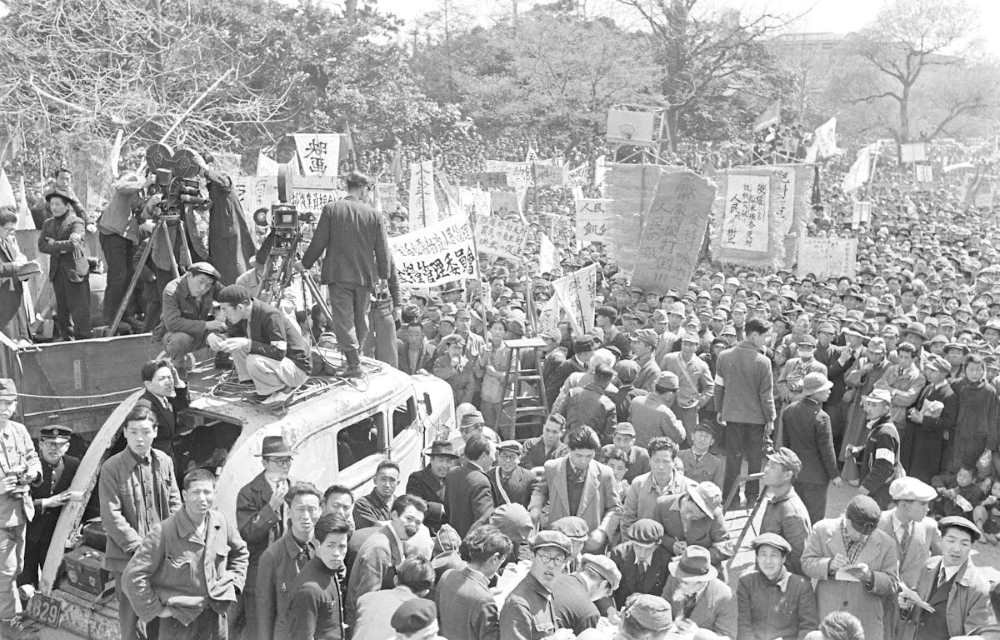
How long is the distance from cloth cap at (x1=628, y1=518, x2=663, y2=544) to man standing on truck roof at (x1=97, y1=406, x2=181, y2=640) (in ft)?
9.57

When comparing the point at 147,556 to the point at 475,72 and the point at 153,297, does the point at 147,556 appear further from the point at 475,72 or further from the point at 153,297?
the point at 475,72

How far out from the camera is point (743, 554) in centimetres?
966

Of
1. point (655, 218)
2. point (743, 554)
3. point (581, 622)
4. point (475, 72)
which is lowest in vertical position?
point (743, 554)

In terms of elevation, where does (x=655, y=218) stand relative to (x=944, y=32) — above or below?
below

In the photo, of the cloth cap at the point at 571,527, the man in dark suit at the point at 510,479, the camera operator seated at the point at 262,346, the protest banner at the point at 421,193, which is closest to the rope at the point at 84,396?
the camera operator seated at the point at 262,346

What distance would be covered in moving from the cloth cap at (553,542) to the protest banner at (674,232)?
35.2 ft

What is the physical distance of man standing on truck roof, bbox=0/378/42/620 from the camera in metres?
7.08

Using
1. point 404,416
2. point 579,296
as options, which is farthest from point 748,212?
point 404,416

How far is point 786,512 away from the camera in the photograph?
718cm

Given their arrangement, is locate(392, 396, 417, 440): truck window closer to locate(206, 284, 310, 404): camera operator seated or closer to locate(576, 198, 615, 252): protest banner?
locate(206, 284, 310, 404): camera operator seated

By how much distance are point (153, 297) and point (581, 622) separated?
16.6ft

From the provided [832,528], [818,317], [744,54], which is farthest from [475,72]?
[832,528]

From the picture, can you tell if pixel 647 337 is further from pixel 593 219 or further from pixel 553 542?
pixel 593 219

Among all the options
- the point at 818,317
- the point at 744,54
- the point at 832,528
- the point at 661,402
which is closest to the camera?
the point at 832,528
